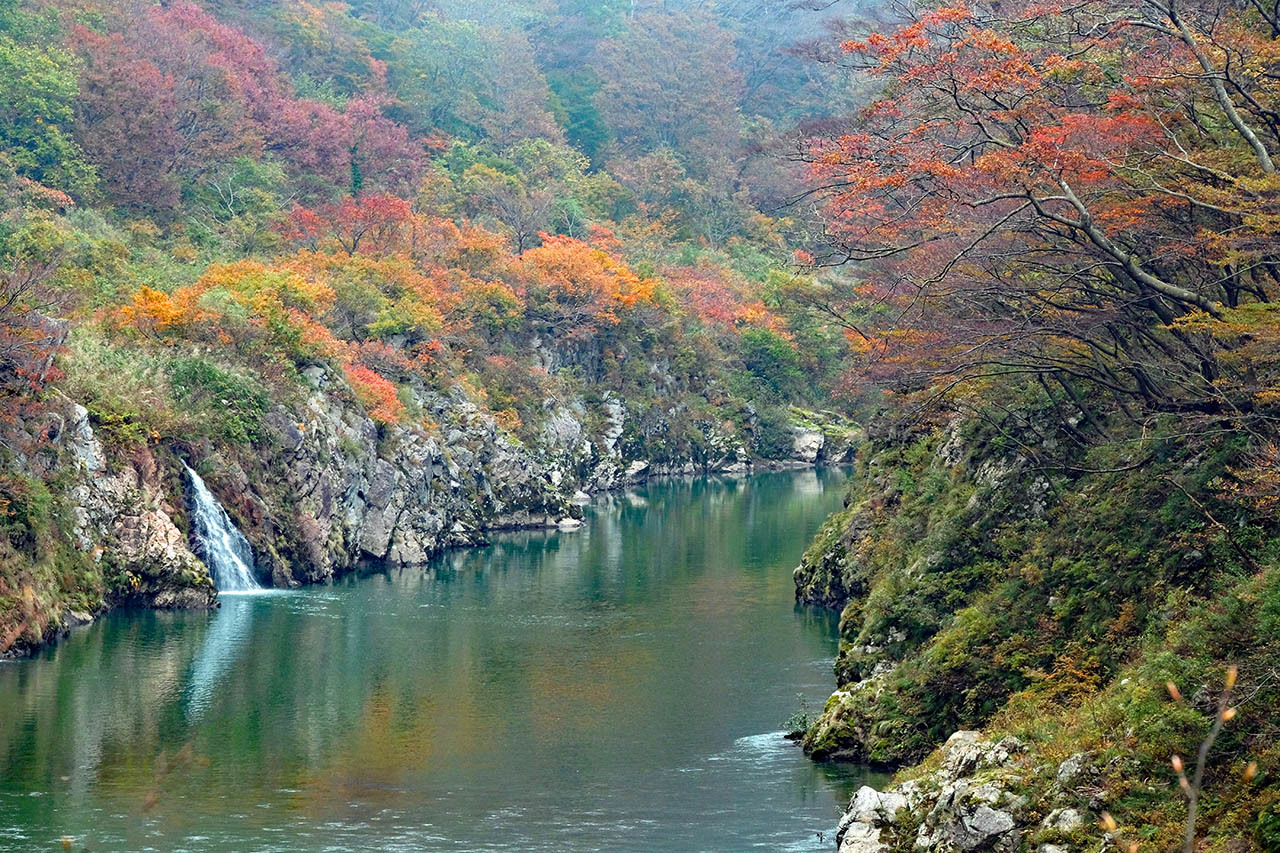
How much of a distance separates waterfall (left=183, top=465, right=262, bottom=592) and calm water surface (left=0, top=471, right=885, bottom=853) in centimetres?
190

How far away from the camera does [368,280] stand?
62.0 metres

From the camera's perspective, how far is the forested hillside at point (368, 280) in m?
40.3

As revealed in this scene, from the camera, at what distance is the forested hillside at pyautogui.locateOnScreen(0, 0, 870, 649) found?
40.3 m

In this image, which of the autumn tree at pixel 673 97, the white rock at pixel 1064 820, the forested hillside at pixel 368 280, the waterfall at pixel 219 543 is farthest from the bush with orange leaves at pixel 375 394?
the autumn tree at pixel 673 97

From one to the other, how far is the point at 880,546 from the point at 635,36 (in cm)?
9375

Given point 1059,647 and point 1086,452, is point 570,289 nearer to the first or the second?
point 1086,452

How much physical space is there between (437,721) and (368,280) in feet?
118

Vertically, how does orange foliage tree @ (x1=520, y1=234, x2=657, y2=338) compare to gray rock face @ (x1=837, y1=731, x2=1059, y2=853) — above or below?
above

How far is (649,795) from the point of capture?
77.8ft

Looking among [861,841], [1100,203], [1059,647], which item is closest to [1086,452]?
[1059,647]

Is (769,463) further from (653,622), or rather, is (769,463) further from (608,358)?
(653,622)

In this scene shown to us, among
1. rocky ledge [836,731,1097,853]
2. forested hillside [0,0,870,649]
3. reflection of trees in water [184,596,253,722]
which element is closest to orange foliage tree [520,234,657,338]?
forested hillside [0,0,870,649]

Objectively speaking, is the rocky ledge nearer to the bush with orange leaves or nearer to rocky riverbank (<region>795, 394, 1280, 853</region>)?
rocky riverbank (<region>795, 394, 1280, 853</region>)

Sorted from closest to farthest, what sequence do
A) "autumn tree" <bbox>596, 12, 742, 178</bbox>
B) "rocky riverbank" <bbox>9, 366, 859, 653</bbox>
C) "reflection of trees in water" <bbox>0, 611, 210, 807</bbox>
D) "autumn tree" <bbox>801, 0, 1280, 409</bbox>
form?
"autumn tree" <bbox>801, 0, 1280, 409</bbox>, "reflection of trees in water" <bbox>0, 611, 210, 807</bbox>, "rocky riverbank" <bbox>9, 366, 859, 653</bbox>, "autumn tree" <bbox>596, 12, 742, 178</bbox>
